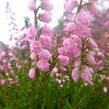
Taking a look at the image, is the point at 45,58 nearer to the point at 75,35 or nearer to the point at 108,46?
the point at 75,35

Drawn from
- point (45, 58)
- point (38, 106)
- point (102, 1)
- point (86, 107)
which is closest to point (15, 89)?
point (86, 107)

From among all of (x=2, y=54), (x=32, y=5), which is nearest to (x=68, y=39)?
(x=32, y=5)

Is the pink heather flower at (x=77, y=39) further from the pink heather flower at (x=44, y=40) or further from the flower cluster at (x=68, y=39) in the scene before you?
the pink heather flower at (x=44, y=40)

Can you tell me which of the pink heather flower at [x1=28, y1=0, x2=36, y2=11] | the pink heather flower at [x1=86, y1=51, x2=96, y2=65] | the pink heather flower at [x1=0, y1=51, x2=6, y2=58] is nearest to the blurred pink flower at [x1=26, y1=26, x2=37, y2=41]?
the pink heather flower at [x1=28, y1=0, x2=36, y2=11]

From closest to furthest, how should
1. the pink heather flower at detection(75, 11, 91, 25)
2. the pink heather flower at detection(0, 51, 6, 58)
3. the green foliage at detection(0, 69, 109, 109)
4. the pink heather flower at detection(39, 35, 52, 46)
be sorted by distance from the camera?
the pink heather flower at detection(75, 11, 91, 25)
the pink heather flower at detection(39, 35, 52, 46)
the green foliage at detection(0, 69, 109, 109)
the pink heather flower at detection(0, 51, 6, 58)

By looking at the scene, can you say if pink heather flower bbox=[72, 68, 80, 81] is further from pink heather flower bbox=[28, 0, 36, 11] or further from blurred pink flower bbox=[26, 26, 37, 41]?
pink heather flower bbox=[28, 0, 36, 11]

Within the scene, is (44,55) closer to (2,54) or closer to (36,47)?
(36,47)
